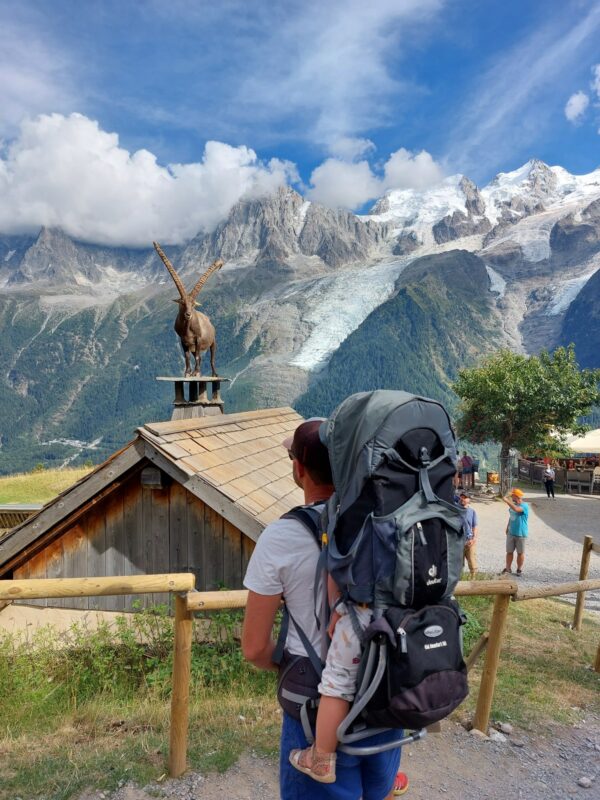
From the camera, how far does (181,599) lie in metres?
3.28

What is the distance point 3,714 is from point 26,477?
23.2 m

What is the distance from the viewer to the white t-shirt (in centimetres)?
195

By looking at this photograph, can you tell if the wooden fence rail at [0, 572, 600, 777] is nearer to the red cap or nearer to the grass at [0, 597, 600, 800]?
the grass at [0, 597, 600, 800]

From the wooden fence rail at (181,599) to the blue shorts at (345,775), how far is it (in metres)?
1.14

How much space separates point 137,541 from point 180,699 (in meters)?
3.54

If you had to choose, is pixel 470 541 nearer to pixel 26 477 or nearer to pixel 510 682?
pixel 510 682

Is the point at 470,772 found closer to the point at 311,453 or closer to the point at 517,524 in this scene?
the point at 311,453

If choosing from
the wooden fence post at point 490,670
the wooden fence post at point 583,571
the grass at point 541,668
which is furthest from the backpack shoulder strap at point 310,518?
the wooden fence post at point 583,571

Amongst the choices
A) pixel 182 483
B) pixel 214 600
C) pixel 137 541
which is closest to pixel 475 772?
pixel 214 600

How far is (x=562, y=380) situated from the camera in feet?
81.5

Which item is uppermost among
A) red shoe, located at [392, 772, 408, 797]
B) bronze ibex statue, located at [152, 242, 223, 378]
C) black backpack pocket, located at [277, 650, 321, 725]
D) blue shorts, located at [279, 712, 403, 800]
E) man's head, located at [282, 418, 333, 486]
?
bronze ibex statue, located at [152, 242, 223, 378]

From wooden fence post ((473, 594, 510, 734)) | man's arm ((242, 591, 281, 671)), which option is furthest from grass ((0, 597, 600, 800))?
man's arm ((242, 591, 281, 671))

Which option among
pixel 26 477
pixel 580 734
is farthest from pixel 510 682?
pixel 26 477

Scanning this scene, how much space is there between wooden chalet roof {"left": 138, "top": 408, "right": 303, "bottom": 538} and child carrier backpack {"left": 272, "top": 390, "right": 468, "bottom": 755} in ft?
13.7
